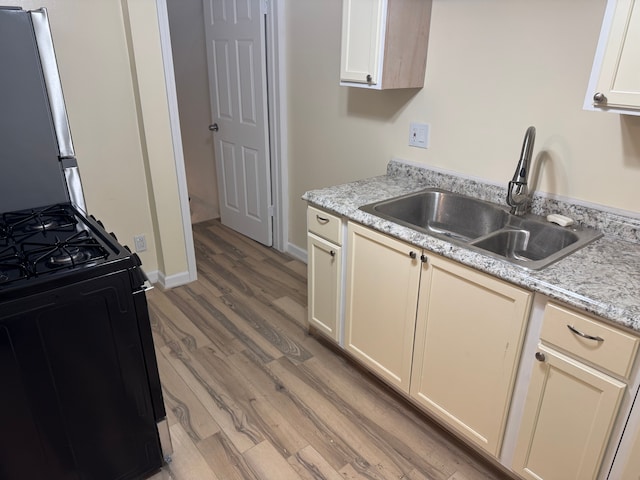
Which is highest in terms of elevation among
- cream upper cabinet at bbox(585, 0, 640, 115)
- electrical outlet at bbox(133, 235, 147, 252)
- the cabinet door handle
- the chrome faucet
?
cream upper cabinet at bbox(585, 0, 640, 115)

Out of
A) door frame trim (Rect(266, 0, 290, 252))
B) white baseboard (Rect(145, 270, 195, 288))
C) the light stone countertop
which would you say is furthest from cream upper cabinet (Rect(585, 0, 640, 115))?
white baseboard (Rect(145, 270, 195, 288))

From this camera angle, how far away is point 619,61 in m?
1.35

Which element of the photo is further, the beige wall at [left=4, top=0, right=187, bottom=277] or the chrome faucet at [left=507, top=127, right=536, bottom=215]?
the beige wall at [left=4, top=0, right=187, bottom=277]

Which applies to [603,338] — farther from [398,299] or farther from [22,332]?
[22,332]

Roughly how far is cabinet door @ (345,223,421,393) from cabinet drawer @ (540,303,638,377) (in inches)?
20.8

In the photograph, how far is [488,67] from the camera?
78.5 inches

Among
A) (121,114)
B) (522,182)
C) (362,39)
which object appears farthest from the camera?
(121,114)

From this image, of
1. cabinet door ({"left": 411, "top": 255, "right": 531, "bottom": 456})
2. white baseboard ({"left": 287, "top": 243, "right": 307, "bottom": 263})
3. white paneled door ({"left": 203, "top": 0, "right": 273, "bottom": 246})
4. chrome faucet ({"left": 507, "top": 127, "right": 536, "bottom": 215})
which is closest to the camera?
cabinet door ({"left": 411, "top": 255, "right": 531, "bottom": 456})

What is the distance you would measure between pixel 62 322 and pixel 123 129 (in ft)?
5.78

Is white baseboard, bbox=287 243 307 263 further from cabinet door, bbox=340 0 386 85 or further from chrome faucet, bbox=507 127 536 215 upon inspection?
chrome faucet, bbox=507 127 536 215

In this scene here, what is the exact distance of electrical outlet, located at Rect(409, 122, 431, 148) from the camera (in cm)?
233

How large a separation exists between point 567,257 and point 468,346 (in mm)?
469

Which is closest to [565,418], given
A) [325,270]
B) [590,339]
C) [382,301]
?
[590,339]

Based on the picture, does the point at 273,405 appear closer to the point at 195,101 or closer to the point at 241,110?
the point at 241,110
